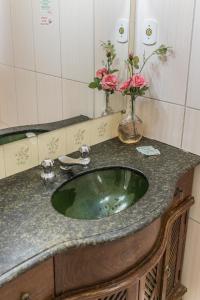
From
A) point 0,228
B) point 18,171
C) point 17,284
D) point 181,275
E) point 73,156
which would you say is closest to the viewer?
point 17,284

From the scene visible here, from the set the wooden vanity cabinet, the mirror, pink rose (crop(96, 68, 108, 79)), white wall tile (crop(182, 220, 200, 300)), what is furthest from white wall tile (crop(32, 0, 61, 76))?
white wall tile (crop(182, 220, 200, 300))

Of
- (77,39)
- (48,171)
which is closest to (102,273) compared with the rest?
(48,171)

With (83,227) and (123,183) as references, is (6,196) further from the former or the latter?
(123,183)

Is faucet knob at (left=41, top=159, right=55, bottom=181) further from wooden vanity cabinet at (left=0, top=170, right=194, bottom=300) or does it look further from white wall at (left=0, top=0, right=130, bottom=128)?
wooden vanity cabinet at (left=0, top=170, right=194, bottom=300)

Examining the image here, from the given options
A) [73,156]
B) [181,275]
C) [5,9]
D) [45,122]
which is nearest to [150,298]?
[181,275]

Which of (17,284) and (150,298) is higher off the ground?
(17,284)

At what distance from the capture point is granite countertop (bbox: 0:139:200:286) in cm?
81

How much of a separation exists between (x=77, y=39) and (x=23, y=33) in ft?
0.81

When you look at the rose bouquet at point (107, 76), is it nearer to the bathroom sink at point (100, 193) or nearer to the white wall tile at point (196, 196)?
the bathroom sink at point (100, 193)

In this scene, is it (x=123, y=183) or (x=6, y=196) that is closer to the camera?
(x=6, y=196)

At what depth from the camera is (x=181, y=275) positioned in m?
1.55

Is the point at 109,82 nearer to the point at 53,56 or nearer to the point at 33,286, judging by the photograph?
the point at 53,56

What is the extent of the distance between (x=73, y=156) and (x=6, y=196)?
37 cm

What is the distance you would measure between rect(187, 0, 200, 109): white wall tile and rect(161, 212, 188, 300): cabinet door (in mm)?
479
